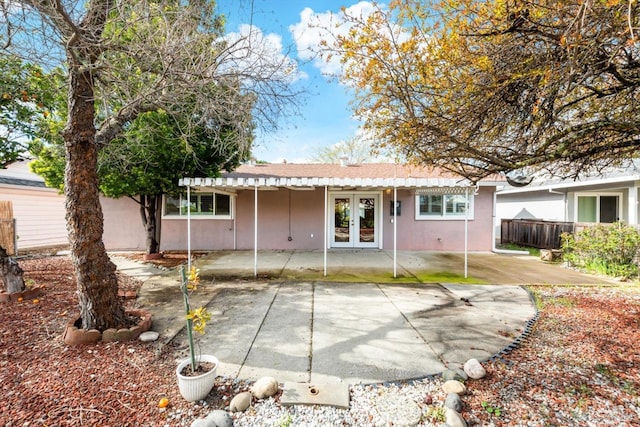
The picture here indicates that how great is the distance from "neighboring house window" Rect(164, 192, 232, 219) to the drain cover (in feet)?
29.8

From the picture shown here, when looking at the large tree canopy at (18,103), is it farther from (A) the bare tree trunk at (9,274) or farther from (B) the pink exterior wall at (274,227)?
(B) the pink exterior wall at (274,227)

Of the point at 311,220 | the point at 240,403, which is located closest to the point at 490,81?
A: the point at 240,403

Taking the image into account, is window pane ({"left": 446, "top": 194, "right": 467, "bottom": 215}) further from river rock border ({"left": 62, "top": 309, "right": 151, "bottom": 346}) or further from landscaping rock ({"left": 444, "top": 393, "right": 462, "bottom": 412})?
river rock border ({"left": 62, "top": 309, "right": 151, "bottom": 346})

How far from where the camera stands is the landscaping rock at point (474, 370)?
9.51 feet

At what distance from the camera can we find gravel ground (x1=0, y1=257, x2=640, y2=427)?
236 cm

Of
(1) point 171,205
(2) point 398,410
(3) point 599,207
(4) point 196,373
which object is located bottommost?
(2) point 398,410

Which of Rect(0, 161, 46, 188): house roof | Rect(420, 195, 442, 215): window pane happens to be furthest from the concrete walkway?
Rect(0, 161, 46, 188): house roof

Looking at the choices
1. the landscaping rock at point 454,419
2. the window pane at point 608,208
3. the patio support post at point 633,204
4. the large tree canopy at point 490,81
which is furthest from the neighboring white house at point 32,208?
the window pane at point 608,208

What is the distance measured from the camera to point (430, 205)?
1098 centimetres

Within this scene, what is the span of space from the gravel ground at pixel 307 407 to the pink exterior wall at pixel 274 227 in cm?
699

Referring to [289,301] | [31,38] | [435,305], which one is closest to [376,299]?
[435,305]

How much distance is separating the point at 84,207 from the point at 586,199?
1662 centimetres

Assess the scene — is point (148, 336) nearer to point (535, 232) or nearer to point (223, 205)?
point (223, 205)

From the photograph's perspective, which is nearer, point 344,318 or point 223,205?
point 344,318
